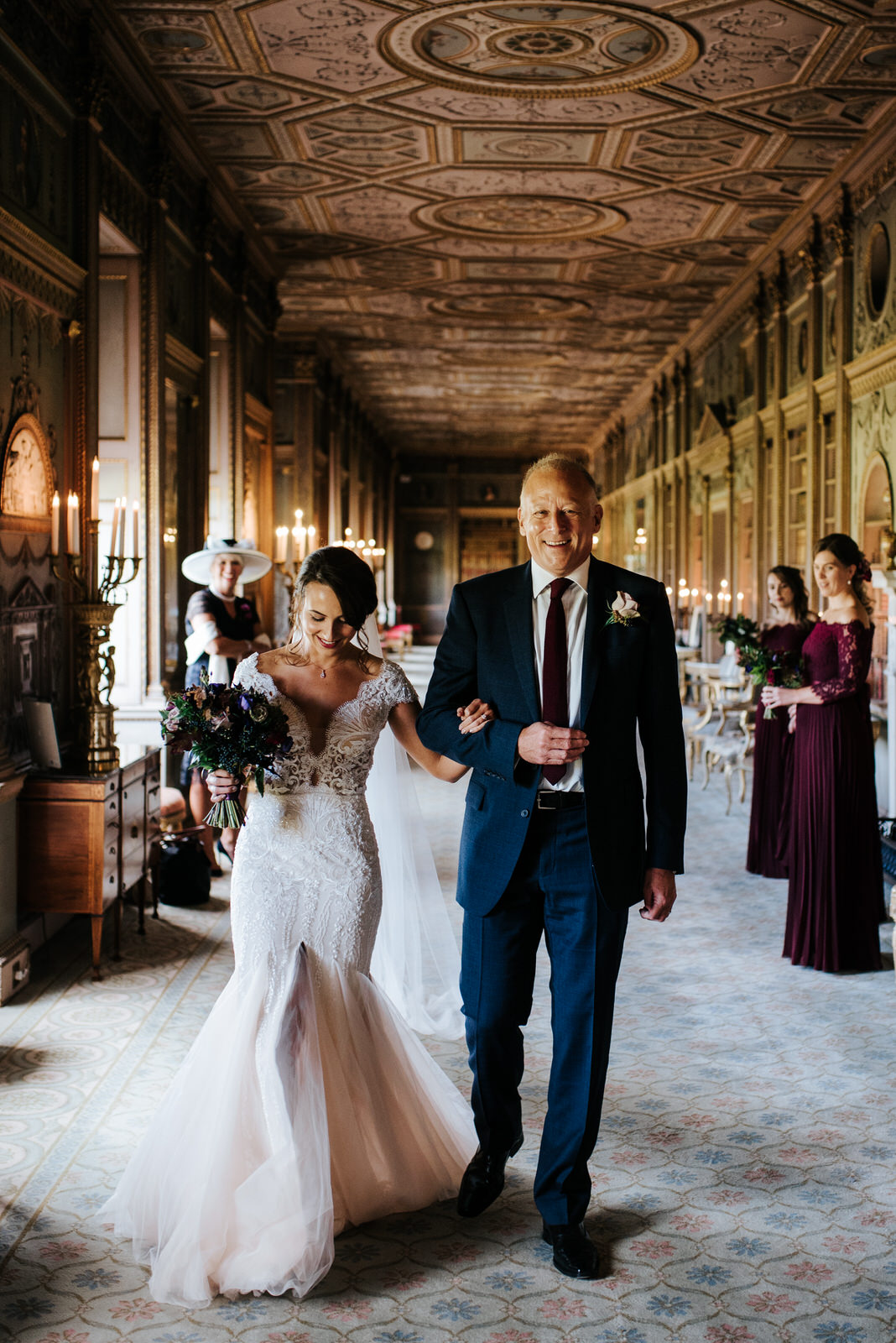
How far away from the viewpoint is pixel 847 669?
5629 mm

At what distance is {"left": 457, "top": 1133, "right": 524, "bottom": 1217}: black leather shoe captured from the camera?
10.8 ft

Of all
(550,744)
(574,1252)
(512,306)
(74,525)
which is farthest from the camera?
(512,306)

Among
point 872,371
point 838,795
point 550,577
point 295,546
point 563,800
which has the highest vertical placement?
point 872,371

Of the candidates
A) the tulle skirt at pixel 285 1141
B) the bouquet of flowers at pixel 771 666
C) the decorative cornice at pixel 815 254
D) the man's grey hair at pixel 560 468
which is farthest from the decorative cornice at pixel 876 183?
the tulle skirt at pixel 285 1141

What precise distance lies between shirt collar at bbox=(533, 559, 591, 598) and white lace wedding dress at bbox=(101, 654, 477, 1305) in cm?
53

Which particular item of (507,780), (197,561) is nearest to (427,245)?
(197,561)

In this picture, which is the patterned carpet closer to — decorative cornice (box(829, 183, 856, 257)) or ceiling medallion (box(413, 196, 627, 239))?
decorative cornice (box(829, 183, 856, 257))

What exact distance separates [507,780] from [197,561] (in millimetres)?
5010

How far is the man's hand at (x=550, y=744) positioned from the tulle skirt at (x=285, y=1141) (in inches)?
34.2

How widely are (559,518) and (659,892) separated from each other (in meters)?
0.97

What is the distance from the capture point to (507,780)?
2.98 metres

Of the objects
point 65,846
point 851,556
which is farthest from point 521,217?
point 65,846

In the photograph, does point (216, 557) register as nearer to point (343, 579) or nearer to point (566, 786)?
point (343, 579)

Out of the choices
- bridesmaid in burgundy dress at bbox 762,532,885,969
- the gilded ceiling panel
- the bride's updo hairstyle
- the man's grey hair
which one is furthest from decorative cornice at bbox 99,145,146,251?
the man's grey hair
